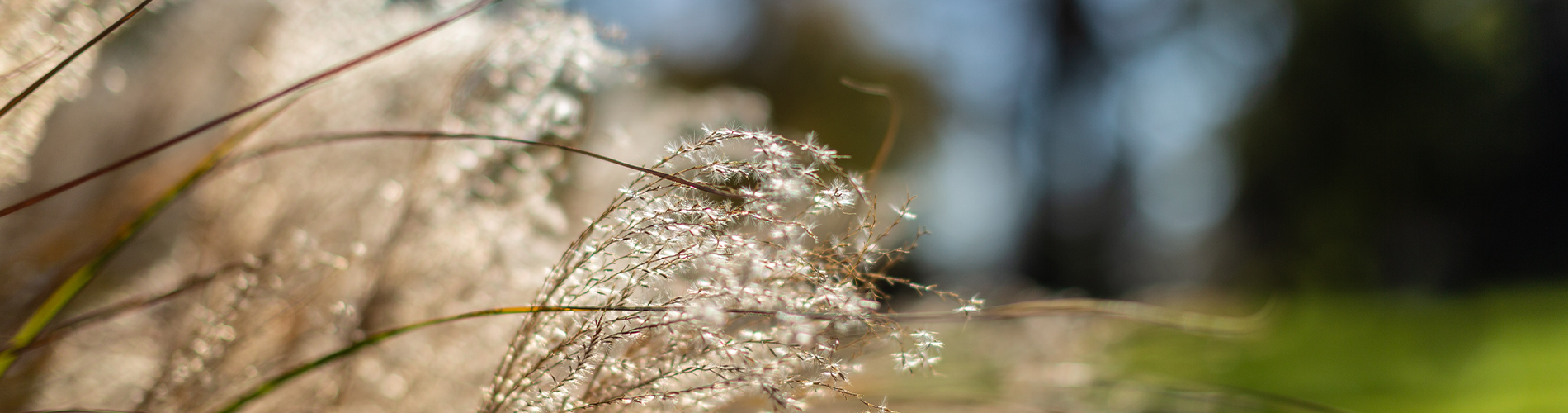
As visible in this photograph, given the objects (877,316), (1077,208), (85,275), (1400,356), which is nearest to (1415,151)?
(1400,356)

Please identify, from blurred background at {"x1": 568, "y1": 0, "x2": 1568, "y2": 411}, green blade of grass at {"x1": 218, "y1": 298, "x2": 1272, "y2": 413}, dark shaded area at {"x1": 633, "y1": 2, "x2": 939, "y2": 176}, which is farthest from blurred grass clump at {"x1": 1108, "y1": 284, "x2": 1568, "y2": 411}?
dark shaded area at {"x1": 633, "y1": 2, "x2": 939, "y2": 176}

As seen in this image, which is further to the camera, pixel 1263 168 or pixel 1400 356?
pixel 1263 168

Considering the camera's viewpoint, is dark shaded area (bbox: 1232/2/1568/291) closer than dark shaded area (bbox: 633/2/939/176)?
Yes

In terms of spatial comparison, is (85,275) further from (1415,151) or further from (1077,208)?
(1077,208)

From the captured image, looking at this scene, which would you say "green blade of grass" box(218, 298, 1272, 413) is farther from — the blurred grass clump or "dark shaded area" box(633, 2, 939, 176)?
"dark shaded area" box(633, 2, 939, 176)

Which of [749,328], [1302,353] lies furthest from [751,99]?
[1302,353]

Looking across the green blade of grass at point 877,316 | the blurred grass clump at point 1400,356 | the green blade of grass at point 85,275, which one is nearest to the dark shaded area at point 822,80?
the blurred grass clump at point 1400,356

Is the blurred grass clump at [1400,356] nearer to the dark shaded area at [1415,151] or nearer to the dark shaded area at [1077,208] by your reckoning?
the dark shaded area at [1415,151]
